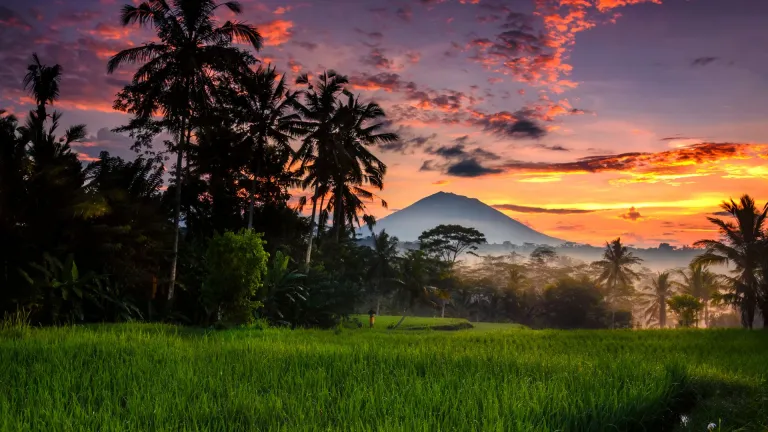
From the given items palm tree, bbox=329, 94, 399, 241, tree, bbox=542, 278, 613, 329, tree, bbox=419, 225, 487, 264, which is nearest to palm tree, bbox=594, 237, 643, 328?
tree, bbox=542, 278, 613, 329

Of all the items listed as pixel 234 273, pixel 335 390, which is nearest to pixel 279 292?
pixel 234 273

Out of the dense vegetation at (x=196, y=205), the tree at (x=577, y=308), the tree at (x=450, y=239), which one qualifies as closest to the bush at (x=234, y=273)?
the dense vegetation at (x=196, y=205)

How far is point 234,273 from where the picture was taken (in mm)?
15586

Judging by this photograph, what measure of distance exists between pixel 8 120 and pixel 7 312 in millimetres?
6083

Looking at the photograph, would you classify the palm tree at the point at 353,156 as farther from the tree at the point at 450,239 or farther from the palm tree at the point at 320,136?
the tree at the point at 450,239

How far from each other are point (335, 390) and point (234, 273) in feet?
31.9

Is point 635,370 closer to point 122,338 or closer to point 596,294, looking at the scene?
point 122,338

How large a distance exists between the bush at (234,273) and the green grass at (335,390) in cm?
461

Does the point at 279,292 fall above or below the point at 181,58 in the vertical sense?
below

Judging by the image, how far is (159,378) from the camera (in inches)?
279

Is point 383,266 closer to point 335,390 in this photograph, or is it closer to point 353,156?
point 353,156

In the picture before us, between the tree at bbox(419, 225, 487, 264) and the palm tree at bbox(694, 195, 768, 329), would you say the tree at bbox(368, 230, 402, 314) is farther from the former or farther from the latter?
the palm tree at bbox(694, 195, 768, 329)

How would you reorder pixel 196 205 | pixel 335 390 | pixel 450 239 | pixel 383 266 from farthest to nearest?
pixel 450 239 < pixel 383 266 < pixel 196 205 < pixel 335 390

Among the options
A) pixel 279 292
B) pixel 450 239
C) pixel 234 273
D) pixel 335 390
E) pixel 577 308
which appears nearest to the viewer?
pixel 335 390
